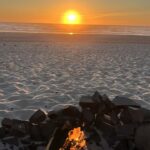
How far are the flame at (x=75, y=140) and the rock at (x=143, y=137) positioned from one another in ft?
5.37

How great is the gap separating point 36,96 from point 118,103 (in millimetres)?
5807

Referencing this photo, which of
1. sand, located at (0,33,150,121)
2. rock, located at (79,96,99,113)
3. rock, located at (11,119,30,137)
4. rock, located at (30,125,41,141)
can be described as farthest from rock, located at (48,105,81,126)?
sand, located at (0,33,150,121)

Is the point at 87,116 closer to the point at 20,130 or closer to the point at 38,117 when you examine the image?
the point at 38,117

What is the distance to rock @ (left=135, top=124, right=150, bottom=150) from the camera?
34.9 feet

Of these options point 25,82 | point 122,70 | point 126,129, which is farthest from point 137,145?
point 122,70

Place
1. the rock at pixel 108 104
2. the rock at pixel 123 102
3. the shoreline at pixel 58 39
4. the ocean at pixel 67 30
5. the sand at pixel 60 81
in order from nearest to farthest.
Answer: the rock at pixel 123 102
the rock at pixel 108 104
the sand at pixel 60 81
the shoreline at pixel 58 39
the ocean at pixel 67 30

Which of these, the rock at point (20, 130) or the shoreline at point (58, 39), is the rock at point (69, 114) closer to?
the rock at point (20, 130)

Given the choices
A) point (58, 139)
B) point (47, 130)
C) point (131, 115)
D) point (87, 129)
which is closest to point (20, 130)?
point (47, 130)

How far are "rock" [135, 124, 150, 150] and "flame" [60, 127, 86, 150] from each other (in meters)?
1.64

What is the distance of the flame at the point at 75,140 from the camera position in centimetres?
1122

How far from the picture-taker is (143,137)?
10.8 m

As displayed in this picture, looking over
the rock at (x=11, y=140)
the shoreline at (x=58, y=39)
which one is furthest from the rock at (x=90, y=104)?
the shoreline at (x=58, y=39)

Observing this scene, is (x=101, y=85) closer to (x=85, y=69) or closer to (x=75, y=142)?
(x=85, y=69)

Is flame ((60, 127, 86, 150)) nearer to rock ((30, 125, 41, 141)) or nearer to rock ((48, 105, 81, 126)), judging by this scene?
rock ((48, 105, 81, 126))
